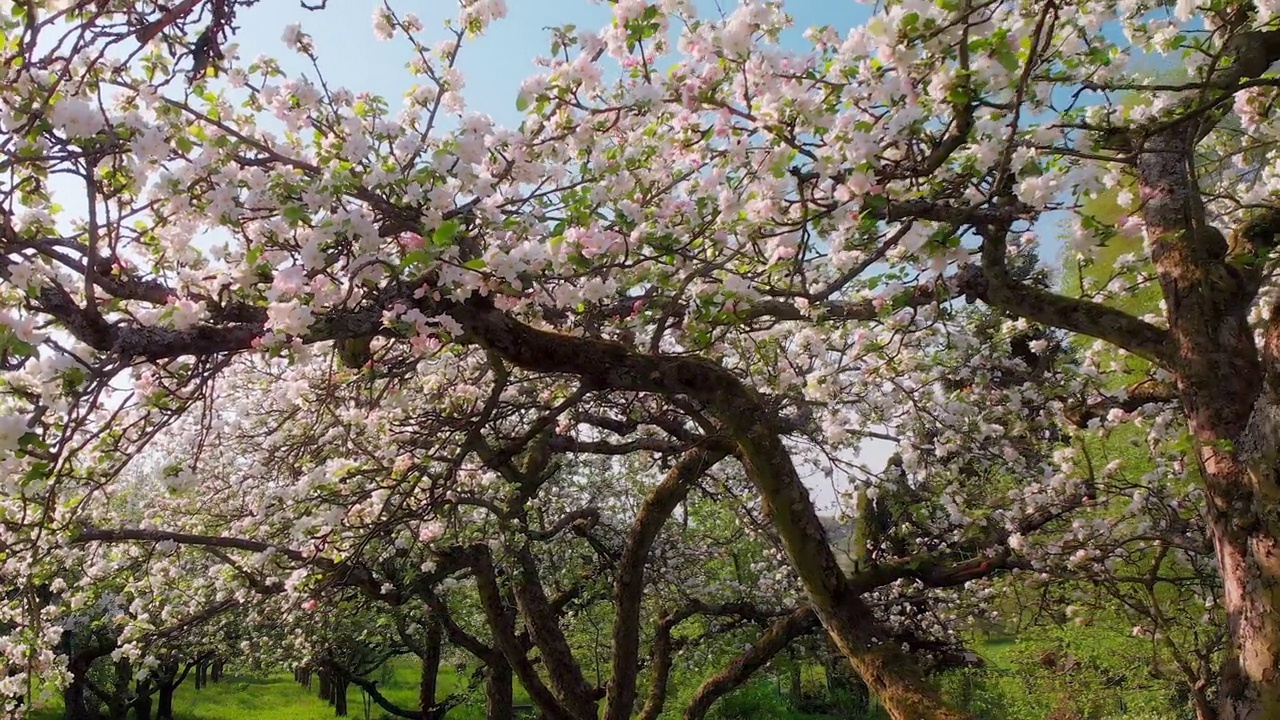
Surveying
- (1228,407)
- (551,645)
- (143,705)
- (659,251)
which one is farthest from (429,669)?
(1228,407)

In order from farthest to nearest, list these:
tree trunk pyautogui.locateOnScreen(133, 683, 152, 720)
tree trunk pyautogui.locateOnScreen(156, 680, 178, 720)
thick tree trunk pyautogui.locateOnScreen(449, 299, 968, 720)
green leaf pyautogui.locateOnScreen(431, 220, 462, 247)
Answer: tree trunk pyautogui.locateOnScreen(156, 680, 178, 720) → tree trunk pyautogui.locateOnScreen(133, 683, 152, 720) → thick tree trunk pyautogui.locateOnScreen(449, 299, 968, 720) → green leaf pyautogui.locateOnScreen(431, 220, 462, 247)

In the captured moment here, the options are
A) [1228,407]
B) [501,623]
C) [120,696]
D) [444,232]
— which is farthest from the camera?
[120,696]

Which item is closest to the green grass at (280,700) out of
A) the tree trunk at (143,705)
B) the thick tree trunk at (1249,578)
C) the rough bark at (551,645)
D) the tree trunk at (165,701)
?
the tree trunk at (165,701)

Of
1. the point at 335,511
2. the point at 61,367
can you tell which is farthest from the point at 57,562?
the point at 61,367

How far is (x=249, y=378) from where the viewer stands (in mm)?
7285

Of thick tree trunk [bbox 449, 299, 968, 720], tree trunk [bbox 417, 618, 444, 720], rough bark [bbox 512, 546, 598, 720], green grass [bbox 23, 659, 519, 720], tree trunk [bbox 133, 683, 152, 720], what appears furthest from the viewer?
green grass [bbox 23, 659, 519, 720]

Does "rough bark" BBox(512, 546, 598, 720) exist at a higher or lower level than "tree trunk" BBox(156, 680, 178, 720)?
higher

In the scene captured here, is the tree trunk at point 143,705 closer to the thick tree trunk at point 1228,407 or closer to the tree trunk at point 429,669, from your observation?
the tree trunk at point 429,669

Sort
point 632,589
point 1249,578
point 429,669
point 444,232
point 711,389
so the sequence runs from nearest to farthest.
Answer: point 444,232, point 1249,578, point 711,389, point 632,589, point 429,669

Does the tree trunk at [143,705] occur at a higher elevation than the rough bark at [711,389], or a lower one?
lower

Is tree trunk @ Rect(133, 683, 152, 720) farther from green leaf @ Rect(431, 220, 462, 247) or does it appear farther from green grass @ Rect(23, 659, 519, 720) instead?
green leaf @ Rect(431, 220, 462, 247)

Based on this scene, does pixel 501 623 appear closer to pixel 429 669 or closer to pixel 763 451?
pixel 763 451

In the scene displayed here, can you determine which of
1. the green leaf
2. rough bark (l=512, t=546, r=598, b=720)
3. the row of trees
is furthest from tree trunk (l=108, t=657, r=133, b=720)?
the green leaf

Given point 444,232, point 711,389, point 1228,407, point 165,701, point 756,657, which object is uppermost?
point 444,232
